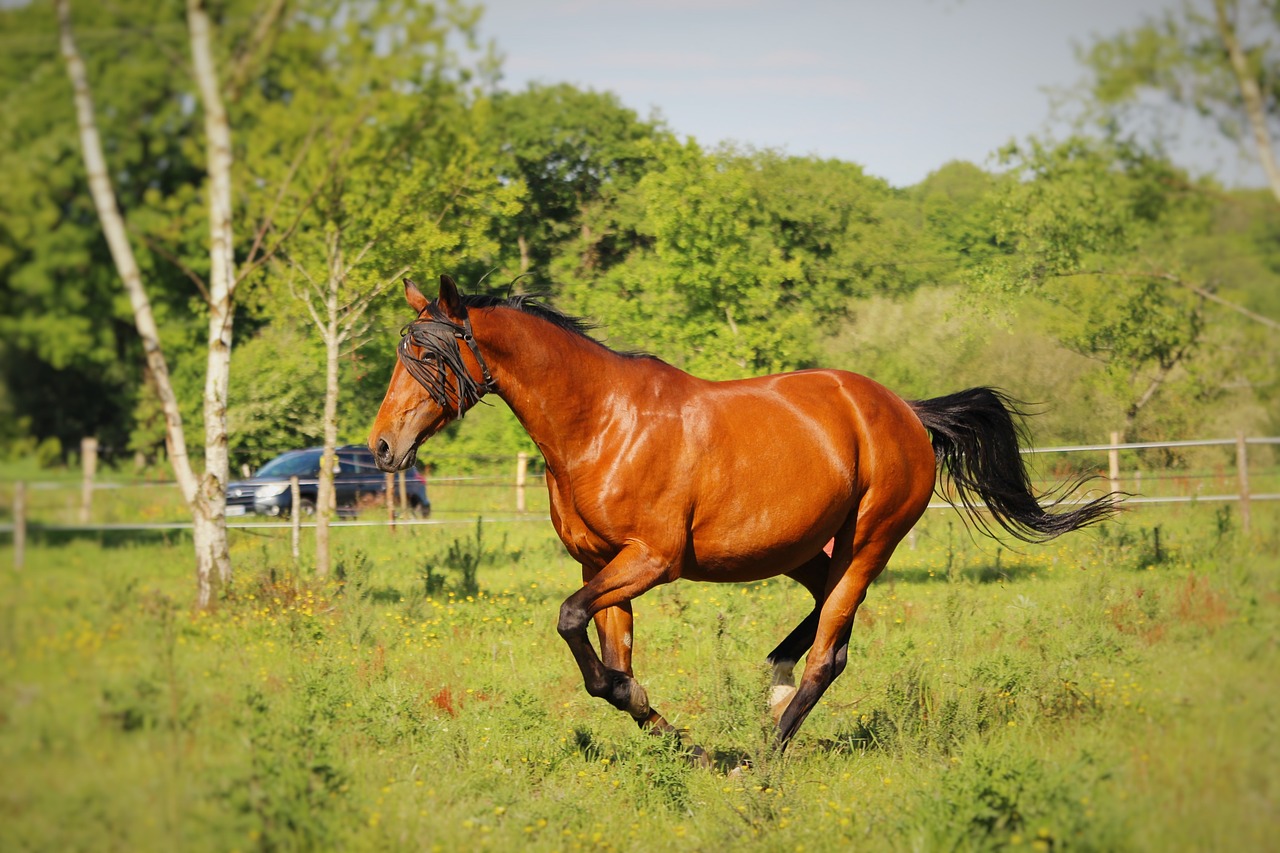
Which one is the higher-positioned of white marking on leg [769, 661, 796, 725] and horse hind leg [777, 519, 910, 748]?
horse hind leg [777, 519, 910, 748]

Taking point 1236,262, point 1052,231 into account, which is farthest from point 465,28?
point 1052,231

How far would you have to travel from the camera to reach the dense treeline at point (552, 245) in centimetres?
385

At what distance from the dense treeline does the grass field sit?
0.89 meters

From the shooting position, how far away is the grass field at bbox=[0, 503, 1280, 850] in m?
3.34

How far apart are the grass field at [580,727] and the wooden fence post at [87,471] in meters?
0.15

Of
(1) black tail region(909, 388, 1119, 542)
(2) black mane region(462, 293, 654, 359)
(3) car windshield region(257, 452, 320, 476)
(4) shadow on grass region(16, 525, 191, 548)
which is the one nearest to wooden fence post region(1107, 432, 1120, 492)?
(1) black tail region(909, 388, 1119, 542)

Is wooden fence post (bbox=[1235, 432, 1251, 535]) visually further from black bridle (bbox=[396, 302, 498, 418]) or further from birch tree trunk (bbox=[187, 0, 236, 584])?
birch tree trunk (bbox=[187, 0, 236, 584])

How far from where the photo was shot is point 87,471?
145 inches

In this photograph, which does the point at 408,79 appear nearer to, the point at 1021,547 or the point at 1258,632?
the point at 1258,632

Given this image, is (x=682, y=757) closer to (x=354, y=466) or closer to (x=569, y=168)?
(x=569, y=168)

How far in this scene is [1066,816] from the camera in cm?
372

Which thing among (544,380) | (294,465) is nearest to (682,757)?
(544,380)

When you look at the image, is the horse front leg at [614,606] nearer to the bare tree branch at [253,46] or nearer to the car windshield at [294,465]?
the bare tree branch at [253,46]

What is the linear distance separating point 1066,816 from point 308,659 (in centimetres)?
420
